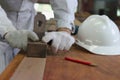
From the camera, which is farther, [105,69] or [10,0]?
[10,0]

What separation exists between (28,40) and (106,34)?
A: 308 millimetres

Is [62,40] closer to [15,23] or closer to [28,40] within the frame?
[28,40]

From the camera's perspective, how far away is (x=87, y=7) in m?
4.19

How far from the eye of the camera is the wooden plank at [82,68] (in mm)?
729

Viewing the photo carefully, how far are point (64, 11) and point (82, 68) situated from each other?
19.1 inches

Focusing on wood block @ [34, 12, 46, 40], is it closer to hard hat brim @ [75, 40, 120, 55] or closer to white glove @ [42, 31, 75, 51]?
white glove @ [42, 31, 75, 51]

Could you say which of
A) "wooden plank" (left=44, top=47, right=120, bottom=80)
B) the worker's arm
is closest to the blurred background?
the worker's arm

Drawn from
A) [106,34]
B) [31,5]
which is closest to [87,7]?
[31,5]

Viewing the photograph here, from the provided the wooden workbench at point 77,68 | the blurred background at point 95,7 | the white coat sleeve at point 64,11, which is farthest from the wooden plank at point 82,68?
the blurred background at point 95,7

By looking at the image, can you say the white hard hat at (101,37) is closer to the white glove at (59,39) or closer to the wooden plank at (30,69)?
the white glove at (59,39)

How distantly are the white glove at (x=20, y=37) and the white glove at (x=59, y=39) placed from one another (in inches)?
1.7

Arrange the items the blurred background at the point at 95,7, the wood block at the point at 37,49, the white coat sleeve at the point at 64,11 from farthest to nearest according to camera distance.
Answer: the blurred background at the point at 95,7 → the white coat sleeve at the point at 64,11 → the wood block at the point at 37,49

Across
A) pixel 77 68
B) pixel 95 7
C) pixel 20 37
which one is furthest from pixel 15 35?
pixel 95 7

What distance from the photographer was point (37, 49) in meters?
0.90
